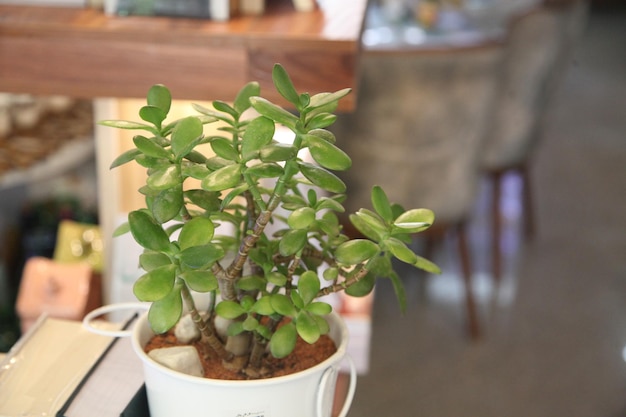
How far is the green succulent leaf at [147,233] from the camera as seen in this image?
0.58 meters

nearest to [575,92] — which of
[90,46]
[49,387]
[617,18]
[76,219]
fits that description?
[617,18]

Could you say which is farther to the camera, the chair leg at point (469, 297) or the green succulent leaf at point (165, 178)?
the chair leg at point (469, 297)

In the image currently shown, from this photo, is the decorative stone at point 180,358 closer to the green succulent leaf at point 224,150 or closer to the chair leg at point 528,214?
the green succulent leaf at point 224,150

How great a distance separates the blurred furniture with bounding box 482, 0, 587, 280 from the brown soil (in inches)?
85.2

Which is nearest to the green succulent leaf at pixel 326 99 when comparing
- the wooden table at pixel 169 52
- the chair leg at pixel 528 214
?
the wooden table at pixel 169 52

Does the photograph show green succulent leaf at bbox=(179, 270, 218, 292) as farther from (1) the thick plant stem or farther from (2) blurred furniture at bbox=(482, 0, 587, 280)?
(2) blurred furniture at bbox=(482, 0, 587, 280)

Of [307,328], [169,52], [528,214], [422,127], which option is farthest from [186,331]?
[528,214]

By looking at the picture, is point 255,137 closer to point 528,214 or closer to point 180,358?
point 180,358

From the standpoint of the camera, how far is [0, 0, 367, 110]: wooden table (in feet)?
3.56

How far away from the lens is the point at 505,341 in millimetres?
2609

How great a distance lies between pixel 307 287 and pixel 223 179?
4.4 inches

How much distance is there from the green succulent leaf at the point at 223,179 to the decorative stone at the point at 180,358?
162 millimetres

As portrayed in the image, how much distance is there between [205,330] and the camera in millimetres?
663

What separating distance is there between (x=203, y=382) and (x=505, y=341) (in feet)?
7.07
